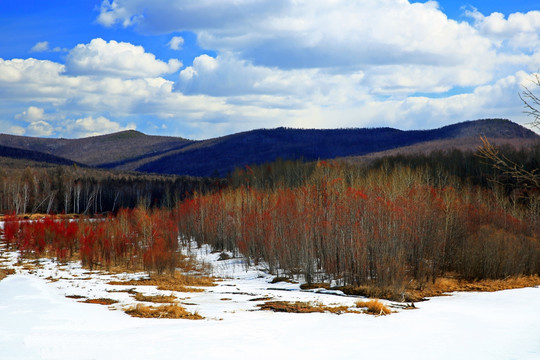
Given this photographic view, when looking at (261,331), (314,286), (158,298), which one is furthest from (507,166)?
(314,286)

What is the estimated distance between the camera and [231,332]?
1570cm

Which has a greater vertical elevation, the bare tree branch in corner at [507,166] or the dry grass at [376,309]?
the bare tree branch in corner at [507,166]

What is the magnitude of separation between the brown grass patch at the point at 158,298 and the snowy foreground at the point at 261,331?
45 cm

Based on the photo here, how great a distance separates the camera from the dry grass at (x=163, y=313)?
18.9 metres

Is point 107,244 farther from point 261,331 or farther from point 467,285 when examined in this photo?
point 261,331

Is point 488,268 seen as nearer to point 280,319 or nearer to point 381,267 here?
point 381,267

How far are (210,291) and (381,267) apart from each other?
9389mm

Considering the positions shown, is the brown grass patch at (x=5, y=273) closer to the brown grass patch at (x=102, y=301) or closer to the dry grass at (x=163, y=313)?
the brown grass patch at (x=102, y=301)

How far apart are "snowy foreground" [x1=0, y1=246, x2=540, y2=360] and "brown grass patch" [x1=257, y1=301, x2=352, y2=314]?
690 millimetres

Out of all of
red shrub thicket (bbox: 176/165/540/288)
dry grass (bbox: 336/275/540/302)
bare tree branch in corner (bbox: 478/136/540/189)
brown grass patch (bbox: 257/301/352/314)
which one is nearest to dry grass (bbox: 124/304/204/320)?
brown grass patch (bbox: 257/301/352/314)

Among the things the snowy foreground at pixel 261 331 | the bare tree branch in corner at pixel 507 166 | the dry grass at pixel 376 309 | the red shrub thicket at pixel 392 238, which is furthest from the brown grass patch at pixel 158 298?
the bare tree branch in corner at pixel 507 166

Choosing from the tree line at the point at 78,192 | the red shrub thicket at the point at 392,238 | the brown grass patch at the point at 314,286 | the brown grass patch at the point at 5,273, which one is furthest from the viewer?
the tree line at the point at 78,192

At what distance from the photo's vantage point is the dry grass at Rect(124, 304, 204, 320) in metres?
18.9

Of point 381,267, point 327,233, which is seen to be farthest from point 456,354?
point 327,233
